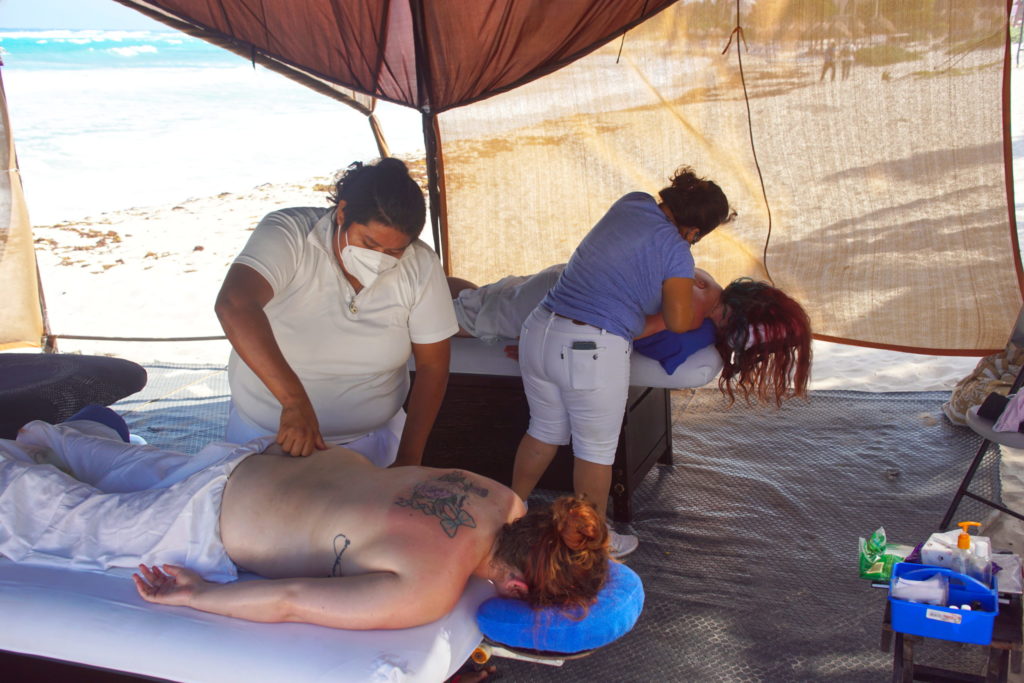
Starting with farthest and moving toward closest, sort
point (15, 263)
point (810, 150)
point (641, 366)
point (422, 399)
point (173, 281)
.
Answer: point (173, 281) < point (15, 263) < point (810, 150) < point (641, 366) < point (422, 399)

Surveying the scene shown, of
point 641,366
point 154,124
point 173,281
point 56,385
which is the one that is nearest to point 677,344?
point 641,366

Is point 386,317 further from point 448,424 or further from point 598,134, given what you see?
point 598,134

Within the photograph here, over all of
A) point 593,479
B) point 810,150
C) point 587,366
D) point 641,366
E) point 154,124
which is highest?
point 154,124

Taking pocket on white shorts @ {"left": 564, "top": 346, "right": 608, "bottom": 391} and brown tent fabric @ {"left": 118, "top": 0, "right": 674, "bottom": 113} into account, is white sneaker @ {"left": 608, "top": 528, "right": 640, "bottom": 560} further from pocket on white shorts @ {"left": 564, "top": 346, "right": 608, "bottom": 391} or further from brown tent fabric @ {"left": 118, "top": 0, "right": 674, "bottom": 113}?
brown tent fabric @ {"left": 118, "top": 0, "right": 674, "bottom": 113}

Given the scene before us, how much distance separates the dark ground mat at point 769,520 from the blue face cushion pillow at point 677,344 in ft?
1.72

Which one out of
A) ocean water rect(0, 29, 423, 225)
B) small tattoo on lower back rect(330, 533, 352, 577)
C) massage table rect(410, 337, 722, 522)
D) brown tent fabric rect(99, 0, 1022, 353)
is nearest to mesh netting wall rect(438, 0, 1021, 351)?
brown tent fabric rect(99, 0, 1022, 353)

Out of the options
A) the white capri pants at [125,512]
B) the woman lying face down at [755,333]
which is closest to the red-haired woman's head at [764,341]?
the woman lying face down at [755,333]

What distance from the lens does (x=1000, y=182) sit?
3.40 metres

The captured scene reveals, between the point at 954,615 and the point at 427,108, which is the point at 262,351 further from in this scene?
the point at 427,108

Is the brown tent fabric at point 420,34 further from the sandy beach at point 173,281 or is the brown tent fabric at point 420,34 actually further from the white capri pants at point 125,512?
the white capri pants at point 125,512

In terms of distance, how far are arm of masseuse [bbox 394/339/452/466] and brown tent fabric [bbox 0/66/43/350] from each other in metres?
3.21

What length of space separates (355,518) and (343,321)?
0.52 meters

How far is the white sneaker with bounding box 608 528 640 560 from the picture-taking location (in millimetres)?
2691

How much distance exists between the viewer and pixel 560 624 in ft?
5.10
